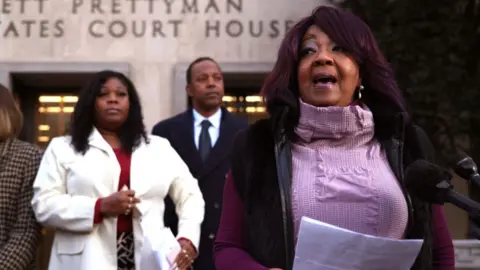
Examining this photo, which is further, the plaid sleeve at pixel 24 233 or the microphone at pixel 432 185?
the plaid sleeve at pixel 24 233

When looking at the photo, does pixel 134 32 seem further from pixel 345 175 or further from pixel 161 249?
pixel 345 175

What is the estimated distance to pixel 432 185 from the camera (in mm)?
2123

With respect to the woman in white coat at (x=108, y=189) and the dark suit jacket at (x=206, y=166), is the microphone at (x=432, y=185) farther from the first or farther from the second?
the dark suit jacket at (x=206, y=166)

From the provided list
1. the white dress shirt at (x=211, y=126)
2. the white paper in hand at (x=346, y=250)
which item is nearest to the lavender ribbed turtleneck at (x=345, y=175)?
the white paper in hand at (x=346, y=250)

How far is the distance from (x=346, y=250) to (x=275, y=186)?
332 millimetres

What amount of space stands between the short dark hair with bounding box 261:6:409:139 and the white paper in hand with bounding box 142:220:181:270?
188 cm

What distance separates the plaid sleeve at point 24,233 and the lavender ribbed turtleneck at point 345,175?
2538mm

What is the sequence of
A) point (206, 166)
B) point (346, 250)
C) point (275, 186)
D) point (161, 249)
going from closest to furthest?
point (346, 250), point (275, 186), point (161, 249), point (206, 166)

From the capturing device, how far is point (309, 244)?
7.98 ft

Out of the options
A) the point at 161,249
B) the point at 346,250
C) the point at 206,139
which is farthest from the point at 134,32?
the point at 346,250

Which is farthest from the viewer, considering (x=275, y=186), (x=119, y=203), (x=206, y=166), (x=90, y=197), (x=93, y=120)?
(x=206, y=166)

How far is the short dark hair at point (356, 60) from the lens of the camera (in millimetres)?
2734

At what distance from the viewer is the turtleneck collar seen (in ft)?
8.74

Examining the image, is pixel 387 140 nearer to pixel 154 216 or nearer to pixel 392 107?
pixel 392 107
